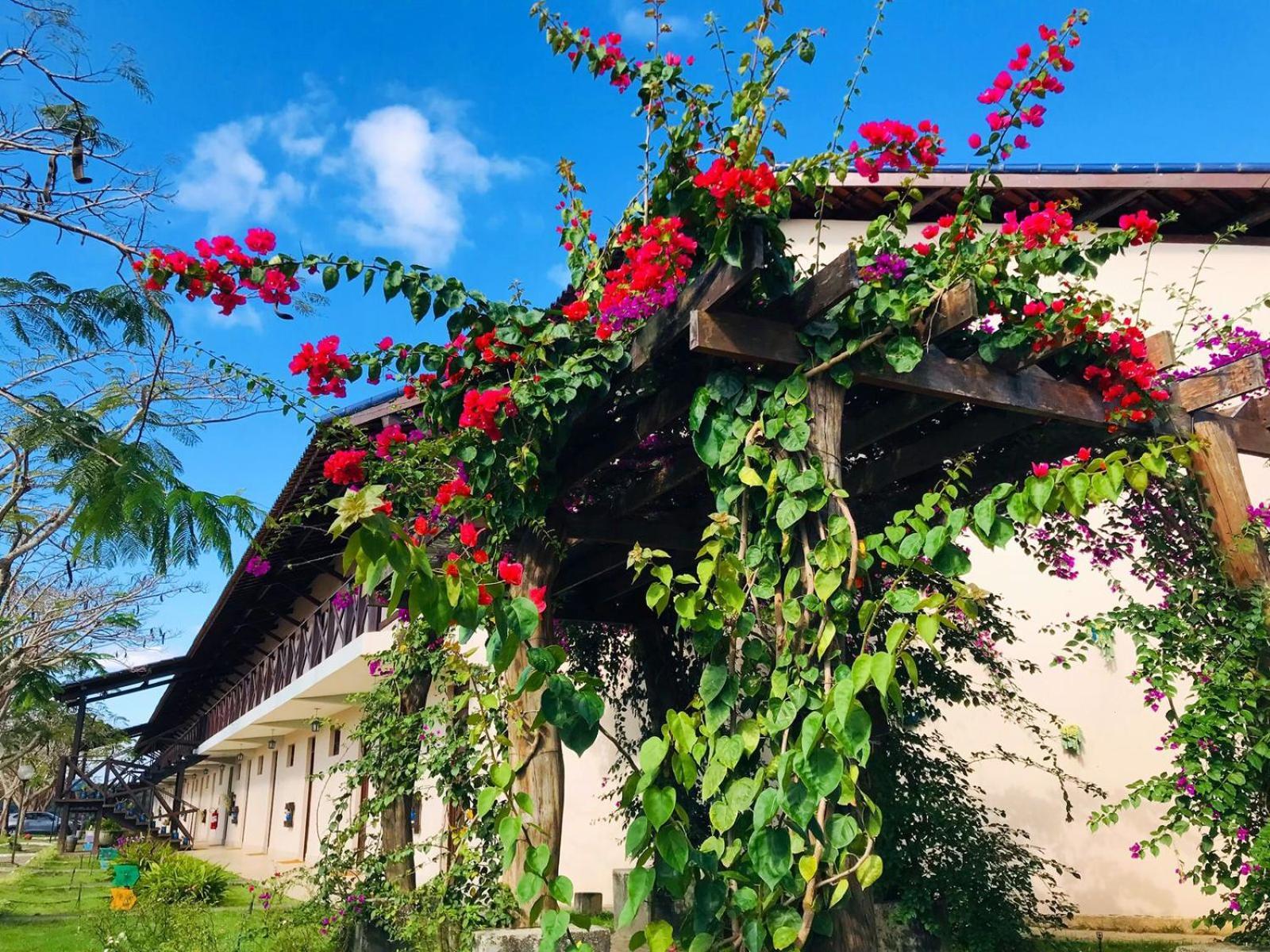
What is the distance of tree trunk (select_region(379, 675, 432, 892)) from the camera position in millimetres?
5426

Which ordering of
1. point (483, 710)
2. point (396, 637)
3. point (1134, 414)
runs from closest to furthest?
point (483, 710) < point (1134, 414) < point (396, 637)

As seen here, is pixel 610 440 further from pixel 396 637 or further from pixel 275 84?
pixel 275 84

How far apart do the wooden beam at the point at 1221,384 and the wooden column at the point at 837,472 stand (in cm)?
180

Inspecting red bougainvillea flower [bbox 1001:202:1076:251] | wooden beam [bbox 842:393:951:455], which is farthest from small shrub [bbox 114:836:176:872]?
red bougainvillea flower [bbox 1001:202:1076:251]

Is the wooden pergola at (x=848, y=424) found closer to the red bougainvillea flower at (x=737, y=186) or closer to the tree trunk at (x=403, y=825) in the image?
the red bougainvillea flower at (x=737, y=186)

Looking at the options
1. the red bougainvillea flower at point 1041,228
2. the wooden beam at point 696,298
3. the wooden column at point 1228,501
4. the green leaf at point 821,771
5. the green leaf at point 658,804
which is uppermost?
the red bougainvillea flower at point 1041,228

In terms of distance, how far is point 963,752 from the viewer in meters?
7.86

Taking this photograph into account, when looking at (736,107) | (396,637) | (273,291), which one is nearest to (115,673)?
(396,637)

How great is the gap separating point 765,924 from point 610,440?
189cm

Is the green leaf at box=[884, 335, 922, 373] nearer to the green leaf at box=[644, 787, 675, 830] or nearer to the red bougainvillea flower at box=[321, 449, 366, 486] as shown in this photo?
the green leaf at box=[644, 787, 675, 830]

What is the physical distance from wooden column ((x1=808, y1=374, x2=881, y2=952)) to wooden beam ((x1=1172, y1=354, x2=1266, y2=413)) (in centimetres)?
180

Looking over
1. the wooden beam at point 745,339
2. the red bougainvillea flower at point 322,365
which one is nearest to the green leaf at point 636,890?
the wooden beam at point 745,339

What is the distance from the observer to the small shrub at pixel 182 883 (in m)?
7.32

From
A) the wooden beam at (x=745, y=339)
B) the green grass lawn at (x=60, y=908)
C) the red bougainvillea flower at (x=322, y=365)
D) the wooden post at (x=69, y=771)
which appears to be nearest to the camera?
the wooden beam at (x=745, y=339)
